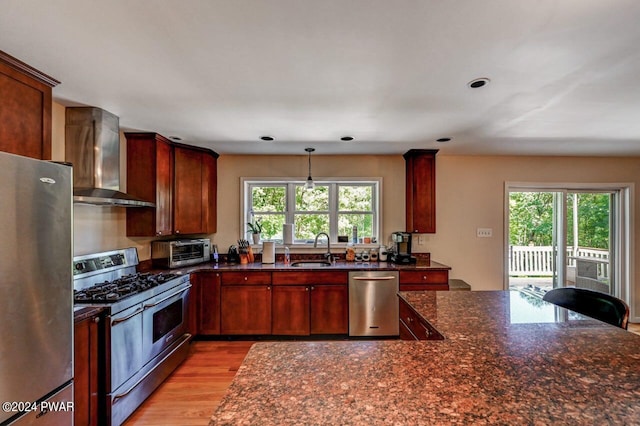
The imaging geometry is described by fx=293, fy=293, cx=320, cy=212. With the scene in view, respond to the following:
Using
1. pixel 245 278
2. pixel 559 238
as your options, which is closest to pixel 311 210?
pixel 245 278

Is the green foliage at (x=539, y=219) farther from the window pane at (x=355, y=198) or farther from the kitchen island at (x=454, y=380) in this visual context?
the kitchen island at (x=454, y=380)

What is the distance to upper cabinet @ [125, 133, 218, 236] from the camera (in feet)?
10.5

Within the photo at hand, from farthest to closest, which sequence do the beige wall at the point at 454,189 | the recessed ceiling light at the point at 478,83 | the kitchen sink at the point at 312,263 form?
the beige wall at the point at 454,189
the kitchen sink at the point at 312,263
the recessed ceiling light at the point at 478,83

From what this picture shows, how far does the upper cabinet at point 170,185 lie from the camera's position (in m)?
3.19

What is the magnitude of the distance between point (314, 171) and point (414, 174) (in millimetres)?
1360

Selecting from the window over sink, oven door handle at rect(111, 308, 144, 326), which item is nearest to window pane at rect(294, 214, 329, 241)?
the window over sink

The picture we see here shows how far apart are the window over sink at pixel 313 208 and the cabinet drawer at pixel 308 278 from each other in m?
0.81

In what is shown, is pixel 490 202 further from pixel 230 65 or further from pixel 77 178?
pixel 77 178

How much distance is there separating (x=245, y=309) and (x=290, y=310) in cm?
53

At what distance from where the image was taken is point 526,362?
1.10 metres

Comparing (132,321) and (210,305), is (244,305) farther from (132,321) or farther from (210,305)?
(132,321)

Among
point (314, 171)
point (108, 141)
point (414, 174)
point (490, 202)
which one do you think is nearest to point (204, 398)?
point (108, 141)

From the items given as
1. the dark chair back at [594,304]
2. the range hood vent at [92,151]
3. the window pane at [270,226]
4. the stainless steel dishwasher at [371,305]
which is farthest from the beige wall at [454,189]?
the dark chair back at [594,304]

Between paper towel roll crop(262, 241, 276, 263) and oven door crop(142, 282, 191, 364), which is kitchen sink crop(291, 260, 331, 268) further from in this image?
oven door crop(142, 282, 191, 364)
